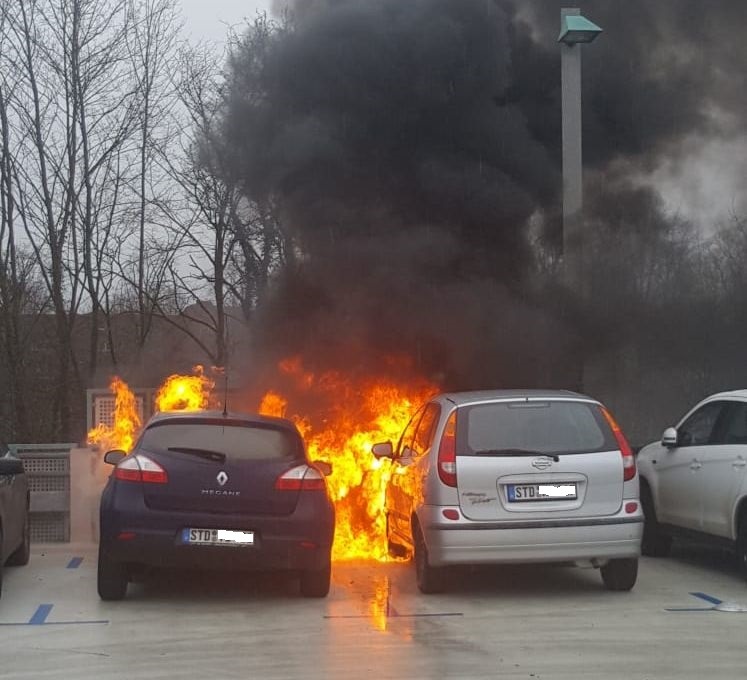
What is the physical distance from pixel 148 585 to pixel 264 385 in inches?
192

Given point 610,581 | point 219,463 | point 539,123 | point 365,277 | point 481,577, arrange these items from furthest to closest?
point 539,123, point 365,277, point 481,577, point 610,581, point 219,463

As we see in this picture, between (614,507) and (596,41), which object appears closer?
(614,507)

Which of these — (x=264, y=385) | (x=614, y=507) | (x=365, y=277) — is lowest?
(x=614, y=507)

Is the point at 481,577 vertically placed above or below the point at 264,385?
below

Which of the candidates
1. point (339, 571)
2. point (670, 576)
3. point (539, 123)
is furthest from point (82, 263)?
point (670, 576)

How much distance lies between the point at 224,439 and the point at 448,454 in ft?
5.53

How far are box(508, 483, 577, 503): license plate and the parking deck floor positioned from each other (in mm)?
790

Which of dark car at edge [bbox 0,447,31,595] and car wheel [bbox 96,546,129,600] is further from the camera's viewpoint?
dark car at edge [bbox 0,447,31,595]

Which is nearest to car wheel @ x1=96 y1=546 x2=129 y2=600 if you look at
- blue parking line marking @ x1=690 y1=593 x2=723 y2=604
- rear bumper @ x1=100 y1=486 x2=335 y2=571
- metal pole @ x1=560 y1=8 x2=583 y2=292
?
rear bumper @ x1=100 y1=486 x2=335 y2=571

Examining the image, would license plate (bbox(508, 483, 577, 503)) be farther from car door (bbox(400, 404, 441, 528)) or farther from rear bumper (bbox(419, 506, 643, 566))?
car door (bbox(400, 404, 441, 528))

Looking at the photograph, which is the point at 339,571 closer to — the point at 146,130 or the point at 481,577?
the point at 481,577

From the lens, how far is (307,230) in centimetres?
1377

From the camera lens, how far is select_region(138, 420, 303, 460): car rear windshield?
793 cm

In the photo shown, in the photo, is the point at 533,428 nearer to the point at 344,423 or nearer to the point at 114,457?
the point at 114,457
